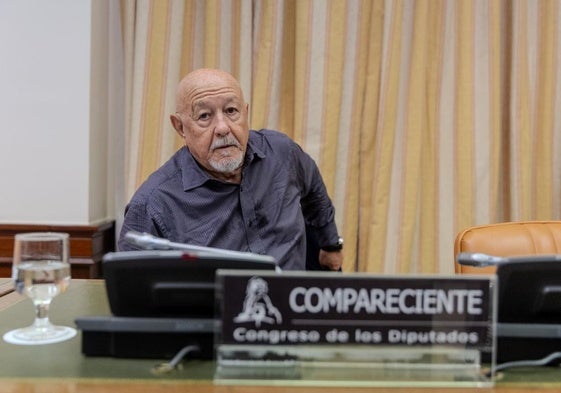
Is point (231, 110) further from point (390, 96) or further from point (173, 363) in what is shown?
point (173, 363)

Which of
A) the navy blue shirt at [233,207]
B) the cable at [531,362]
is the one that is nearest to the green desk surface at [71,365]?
the cable at [531,362]

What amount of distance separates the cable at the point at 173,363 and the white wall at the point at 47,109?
1.65m

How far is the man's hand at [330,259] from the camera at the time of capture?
7.14 feet

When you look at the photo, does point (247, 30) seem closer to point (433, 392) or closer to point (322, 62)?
point (322, 62)

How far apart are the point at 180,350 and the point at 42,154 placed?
5.66 feet

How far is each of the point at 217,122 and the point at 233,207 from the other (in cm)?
25

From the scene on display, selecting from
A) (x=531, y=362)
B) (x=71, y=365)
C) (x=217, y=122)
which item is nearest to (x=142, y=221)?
(x=217, y=122)

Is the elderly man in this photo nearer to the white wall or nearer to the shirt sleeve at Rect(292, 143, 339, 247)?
the shirt sleeve at Rect(292, 143, 339, 247)

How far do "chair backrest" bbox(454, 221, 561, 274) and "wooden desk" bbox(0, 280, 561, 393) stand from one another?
2.43 feet

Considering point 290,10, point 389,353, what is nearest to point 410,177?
point 290,10

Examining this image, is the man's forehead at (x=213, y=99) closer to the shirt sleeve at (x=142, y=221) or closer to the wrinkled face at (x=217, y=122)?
the wrinkled face at (x=217, y=122)

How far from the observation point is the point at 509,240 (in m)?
1.73

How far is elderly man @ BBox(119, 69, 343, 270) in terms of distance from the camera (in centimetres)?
185

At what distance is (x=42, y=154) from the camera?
8.16 ft
